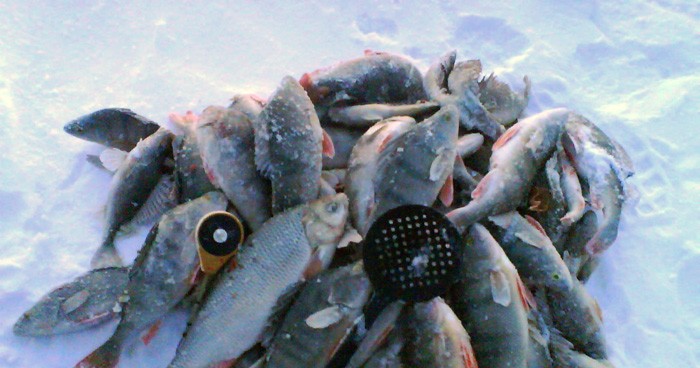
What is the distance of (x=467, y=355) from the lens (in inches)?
94.0

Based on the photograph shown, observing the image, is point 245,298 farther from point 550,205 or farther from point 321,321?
point 550,205

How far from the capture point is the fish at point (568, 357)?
2664mm

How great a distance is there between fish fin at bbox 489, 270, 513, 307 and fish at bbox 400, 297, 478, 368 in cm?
19

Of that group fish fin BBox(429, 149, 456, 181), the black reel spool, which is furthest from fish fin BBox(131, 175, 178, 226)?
fish fin BBox(429, 149, 456, 181)

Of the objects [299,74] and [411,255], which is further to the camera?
[299,74]

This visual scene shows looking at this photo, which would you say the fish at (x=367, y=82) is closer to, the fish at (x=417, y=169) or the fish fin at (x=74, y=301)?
the fish at (x=417, y=169)

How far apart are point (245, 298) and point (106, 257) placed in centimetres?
86

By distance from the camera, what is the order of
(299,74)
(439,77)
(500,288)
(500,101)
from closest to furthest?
(500,288) < (439,77) < (500,101) < (299,74)

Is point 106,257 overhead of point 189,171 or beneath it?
beneath

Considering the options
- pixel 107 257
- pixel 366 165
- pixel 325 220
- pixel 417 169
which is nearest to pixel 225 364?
pixel 325 220

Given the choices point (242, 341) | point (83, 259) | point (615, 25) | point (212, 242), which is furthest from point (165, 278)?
point (615, 25)

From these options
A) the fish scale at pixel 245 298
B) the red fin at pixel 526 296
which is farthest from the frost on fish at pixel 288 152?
the red fin at pixel 526 296

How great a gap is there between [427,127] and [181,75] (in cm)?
176

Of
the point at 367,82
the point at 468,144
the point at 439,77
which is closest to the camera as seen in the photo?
the point at 468,144
